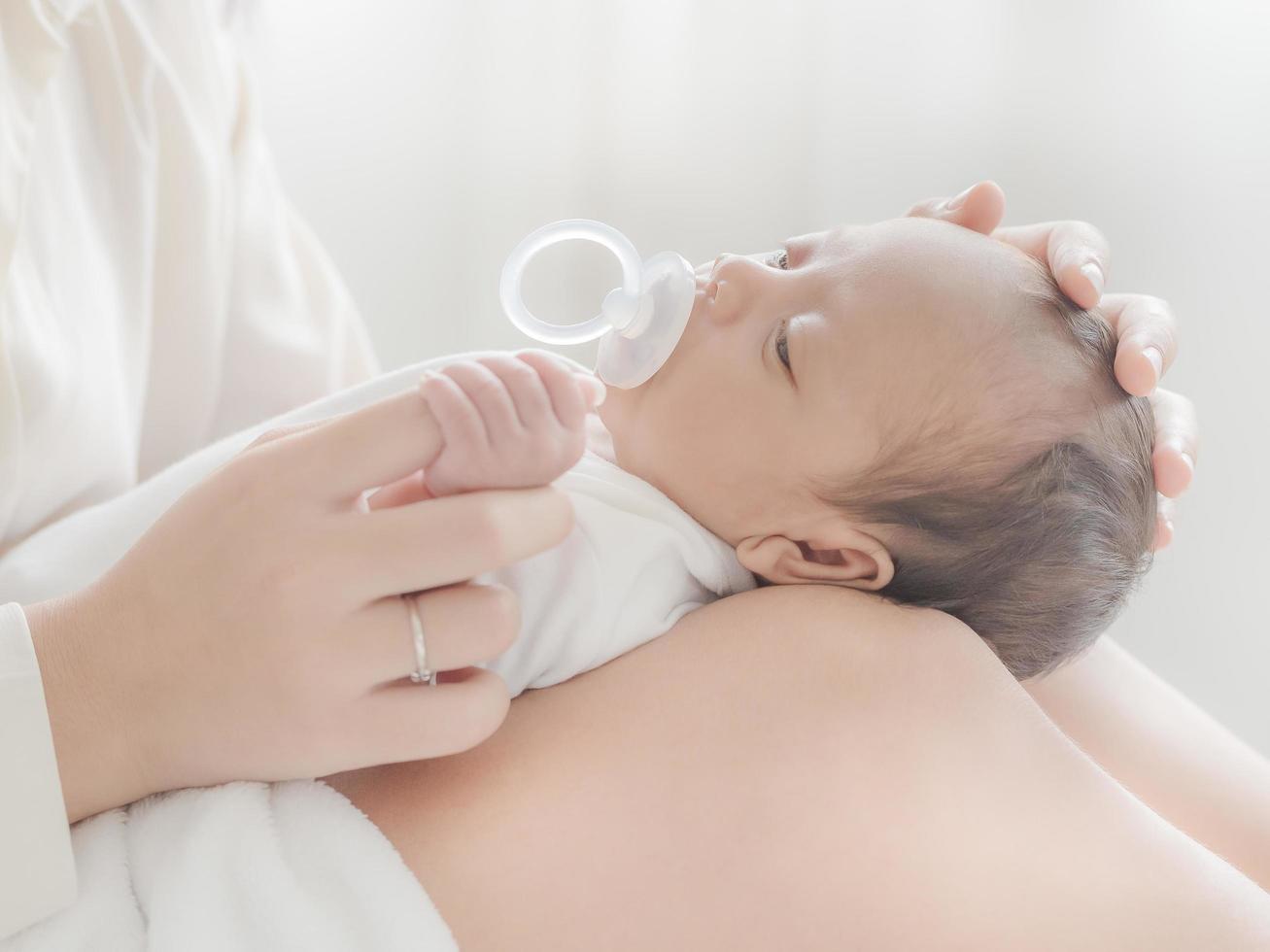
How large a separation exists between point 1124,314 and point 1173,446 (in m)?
0.15

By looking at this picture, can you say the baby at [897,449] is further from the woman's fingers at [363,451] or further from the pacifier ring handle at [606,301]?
the woman's fingers at [363,451]

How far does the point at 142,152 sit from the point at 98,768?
2.25ft

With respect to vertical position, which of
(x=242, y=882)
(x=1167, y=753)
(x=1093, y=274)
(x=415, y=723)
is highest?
(x=1093, y=274)

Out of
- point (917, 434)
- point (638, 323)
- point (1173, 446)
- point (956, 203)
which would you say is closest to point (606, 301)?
point (638, 323)

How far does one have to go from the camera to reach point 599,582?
36.2 inches

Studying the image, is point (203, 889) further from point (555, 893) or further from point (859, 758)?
point (859, 758)

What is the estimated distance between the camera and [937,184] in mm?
2025

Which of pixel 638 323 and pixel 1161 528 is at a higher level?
pixel 638 323

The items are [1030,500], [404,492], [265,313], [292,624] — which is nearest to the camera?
[292,624]

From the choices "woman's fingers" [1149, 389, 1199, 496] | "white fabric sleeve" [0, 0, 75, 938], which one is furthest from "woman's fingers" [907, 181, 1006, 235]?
"white fabric sleeve" [0, 0, 75, 938]

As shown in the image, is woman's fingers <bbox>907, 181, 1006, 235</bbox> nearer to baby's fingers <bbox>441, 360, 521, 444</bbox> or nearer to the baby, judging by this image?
the baby

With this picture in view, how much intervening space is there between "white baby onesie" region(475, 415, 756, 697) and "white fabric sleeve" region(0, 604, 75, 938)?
1.02 ft

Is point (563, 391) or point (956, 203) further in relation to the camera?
point (956, 203)

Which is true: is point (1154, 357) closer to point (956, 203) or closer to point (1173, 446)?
point (1173, 446)
